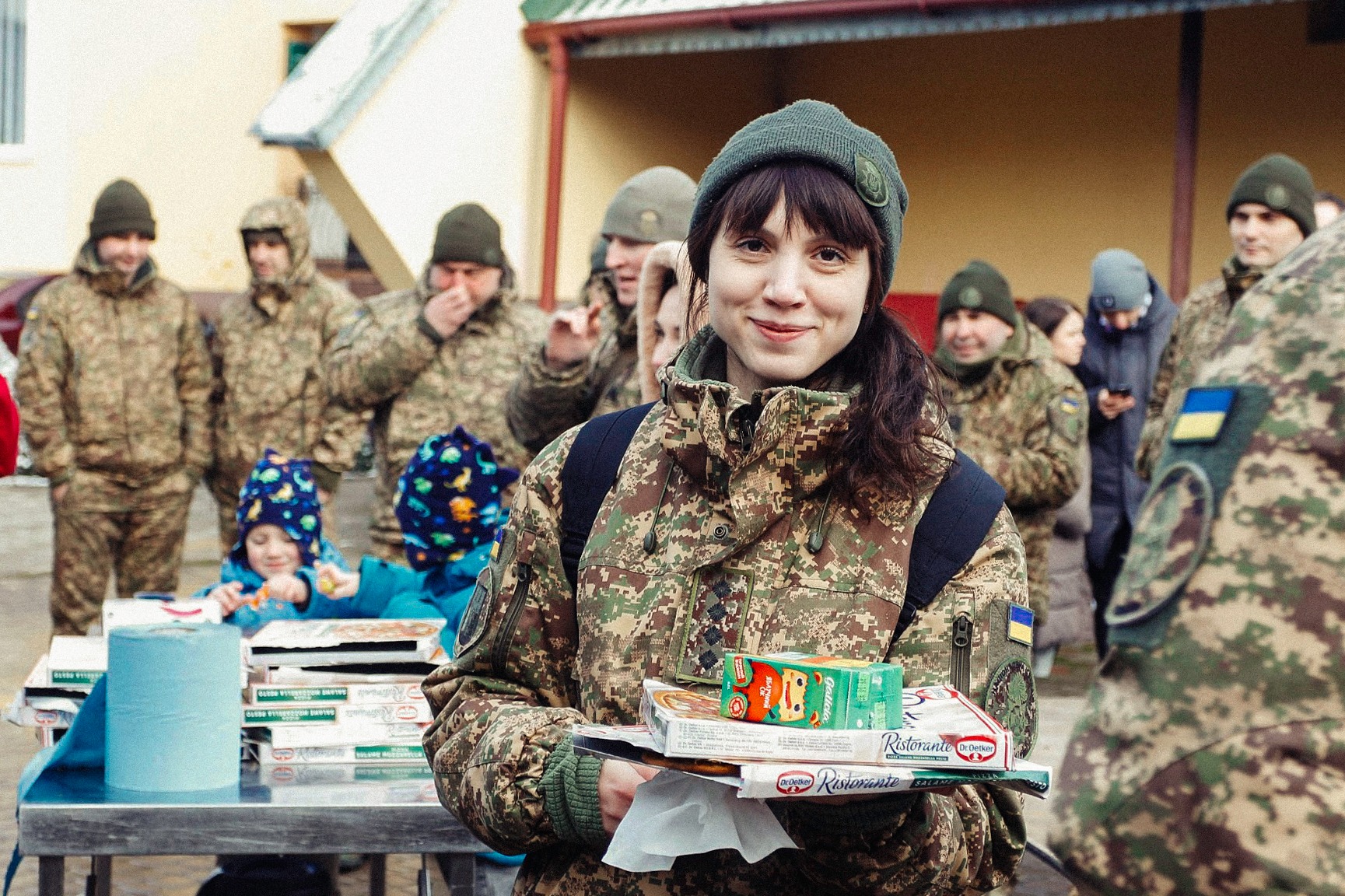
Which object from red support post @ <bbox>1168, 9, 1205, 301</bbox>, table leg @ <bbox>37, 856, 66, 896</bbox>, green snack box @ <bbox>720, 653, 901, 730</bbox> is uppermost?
red support post @ <bbox>1168, 9, 1205, 301</bbox>

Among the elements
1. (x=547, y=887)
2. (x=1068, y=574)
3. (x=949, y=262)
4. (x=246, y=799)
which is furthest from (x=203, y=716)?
(x=949, y=262)

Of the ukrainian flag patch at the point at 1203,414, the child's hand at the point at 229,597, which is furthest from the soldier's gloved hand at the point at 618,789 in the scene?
the child's hand at the point at 229,597

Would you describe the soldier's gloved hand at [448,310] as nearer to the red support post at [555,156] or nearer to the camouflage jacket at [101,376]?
the camouflage jacket at [101,376]

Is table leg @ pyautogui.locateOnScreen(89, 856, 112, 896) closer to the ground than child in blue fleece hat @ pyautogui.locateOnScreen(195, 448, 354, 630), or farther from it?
closer to the ground

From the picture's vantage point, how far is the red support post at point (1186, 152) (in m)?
10.8

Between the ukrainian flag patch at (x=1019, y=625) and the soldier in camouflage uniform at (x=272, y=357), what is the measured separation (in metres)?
6.15

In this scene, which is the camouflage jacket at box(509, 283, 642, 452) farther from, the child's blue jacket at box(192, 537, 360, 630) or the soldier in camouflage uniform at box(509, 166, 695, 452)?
the child's blue jacket at box(192, 537, 360, 630)

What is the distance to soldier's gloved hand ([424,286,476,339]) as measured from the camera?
655cm

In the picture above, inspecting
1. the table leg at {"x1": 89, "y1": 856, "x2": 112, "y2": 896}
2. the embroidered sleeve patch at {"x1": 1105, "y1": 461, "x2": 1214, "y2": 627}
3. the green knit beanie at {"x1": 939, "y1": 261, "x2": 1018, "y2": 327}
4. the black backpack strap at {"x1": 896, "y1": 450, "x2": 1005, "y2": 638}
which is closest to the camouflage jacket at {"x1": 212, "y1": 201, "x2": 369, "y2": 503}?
the green knit beanie at {"x1": 939, "y1": 261, "x2": 1018, "y2": 327}

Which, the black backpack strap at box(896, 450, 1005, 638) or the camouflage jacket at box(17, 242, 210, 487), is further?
the camouflage jacket at box(17, 242, 210, 487)

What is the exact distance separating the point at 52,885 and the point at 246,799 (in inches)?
24.8

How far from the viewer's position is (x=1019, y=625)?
2078 millimetres

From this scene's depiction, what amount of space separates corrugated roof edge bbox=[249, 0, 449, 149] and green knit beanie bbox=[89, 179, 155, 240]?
4417 millimetres

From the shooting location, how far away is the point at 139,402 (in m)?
8.03
